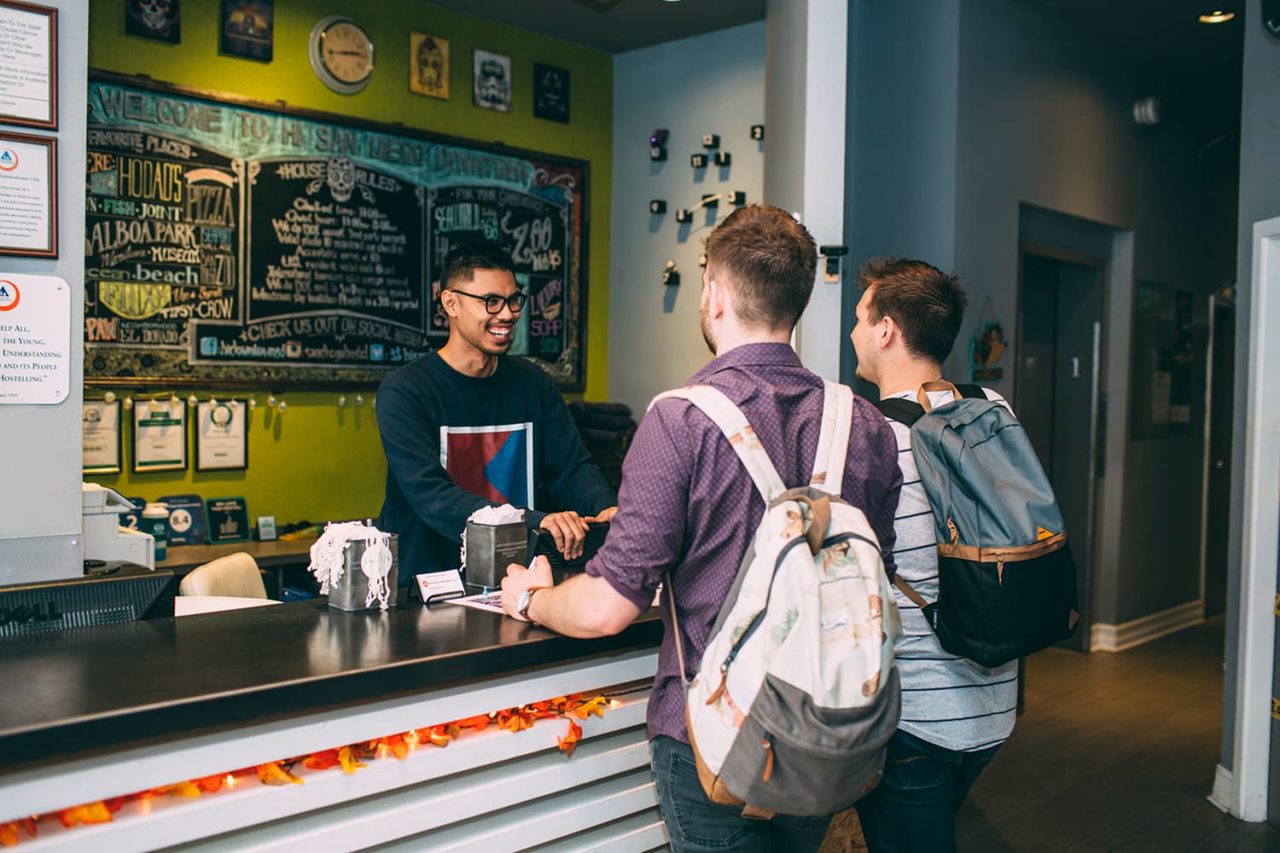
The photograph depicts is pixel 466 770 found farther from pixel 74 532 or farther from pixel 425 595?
pixel 74 532

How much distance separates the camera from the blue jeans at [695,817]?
1.67 metres

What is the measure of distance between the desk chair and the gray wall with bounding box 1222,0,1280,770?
3190mm

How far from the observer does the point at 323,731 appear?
1.70 meters

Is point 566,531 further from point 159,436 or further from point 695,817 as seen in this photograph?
point 159,436

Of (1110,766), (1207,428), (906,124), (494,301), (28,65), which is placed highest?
(906,124)

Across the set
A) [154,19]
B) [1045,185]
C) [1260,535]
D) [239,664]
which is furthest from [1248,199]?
[154,19]

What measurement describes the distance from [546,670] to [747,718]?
0.59m

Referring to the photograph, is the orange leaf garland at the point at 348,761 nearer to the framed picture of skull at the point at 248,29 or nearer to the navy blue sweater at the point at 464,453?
the navy blue sweater at the point at 464,453

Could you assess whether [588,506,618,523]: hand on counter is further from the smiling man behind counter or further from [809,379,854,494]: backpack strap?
[809,379,854,494]: backpack strap

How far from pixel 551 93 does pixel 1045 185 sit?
248 cm

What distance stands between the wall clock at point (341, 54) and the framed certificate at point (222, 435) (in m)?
1.46

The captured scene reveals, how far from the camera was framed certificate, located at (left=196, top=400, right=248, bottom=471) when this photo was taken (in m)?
4.59

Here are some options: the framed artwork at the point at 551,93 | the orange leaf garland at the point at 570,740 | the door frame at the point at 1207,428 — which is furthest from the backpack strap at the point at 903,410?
the door frame at the point at 1207,428

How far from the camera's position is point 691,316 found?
19.0 ft
